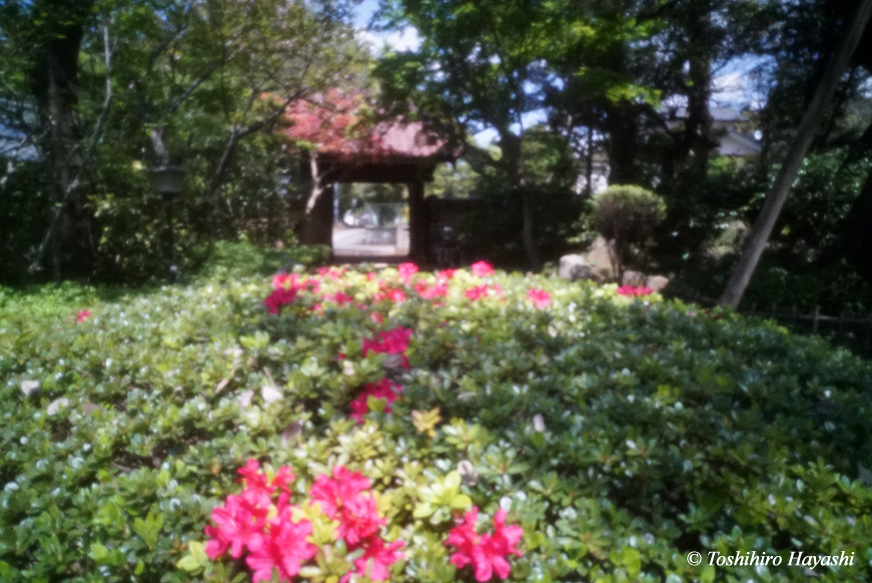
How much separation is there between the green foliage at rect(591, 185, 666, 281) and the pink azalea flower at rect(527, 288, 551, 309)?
8.44 metres

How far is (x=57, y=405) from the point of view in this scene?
2.03 m

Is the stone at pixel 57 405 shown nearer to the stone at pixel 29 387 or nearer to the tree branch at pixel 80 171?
the stone at pixel 29 387

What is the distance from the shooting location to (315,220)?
56.2 feet

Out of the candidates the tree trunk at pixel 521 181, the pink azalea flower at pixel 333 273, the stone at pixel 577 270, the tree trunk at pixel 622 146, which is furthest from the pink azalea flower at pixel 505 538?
the tree trunk at pixel 622 146

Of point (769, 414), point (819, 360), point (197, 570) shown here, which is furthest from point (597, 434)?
point (819, 360)

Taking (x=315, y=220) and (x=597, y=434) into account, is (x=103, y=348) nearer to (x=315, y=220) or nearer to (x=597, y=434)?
(x=597, y=434)

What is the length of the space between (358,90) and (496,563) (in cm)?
1340

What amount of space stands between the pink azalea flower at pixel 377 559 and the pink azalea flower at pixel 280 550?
0.10 meters

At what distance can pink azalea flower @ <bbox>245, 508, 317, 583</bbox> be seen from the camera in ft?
4.05

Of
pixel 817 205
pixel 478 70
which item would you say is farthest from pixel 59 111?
pixel 817 205

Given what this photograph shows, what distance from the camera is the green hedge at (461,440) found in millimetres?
1331

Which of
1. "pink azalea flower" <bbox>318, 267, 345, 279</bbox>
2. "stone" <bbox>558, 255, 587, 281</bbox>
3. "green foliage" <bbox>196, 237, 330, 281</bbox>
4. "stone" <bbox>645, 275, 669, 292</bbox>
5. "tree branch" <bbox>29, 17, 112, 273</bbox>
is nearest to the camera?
"pink azalea flower" <bbox>318, 267, 345, 279</bbox>

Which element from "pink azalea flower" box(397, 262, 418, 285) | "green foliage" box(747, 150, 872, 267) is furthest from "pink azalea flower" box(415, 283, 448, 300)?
"green foliage" box(747, 150, 872, 267)

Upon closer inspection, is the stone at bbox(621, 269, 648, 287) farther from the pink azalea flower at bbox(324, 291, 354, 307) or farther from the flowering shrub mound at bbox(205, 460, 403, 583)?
the flowering shrub mound at bbox(205, 460, 403, 583)
